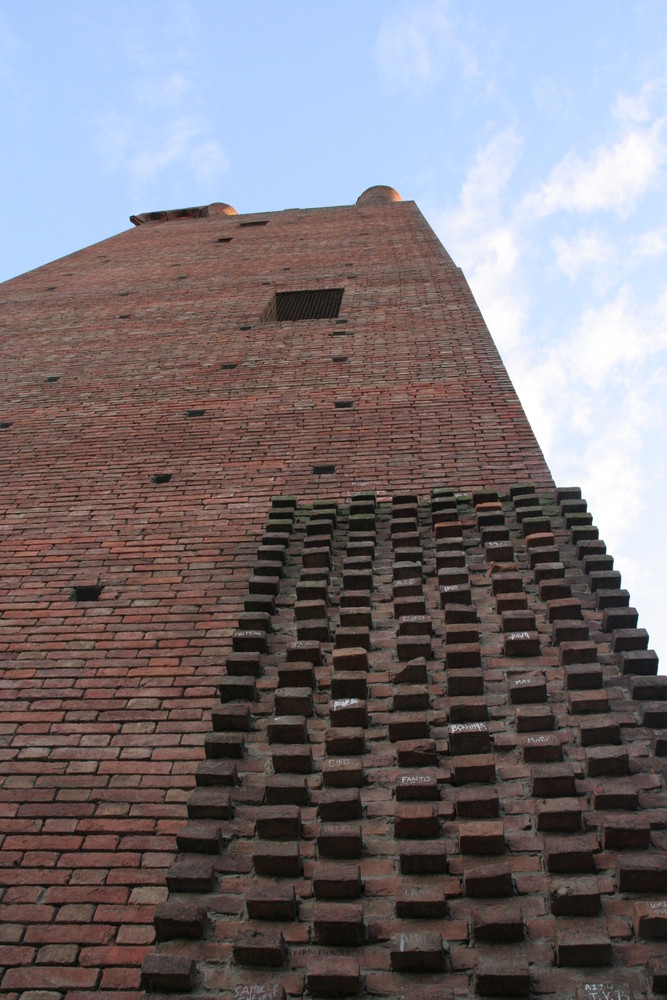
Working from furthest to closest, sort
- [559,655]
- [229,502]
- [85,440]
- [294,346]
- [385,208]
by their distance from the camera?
[385,208]
[294,346]
[85,440]
[229,502]
[559,655]

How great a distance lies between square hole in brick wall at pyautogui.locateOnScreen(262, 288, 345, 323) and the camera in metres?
9.09

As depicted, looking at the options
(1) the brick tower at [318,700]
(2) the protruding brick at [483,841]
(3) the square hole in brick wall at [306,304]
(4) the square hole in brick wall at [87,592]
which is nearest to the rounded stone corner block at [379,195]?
(3) the square hole in brick wall at [306,304]

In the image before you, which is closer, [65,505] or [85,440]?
[65,505]

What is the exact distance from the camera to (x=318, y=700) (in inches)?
142

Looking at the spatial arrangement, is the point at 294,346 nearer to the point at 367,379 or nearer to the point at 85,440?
the point at 367,379

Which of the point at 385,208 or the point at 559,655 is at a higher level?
the point at 385,208

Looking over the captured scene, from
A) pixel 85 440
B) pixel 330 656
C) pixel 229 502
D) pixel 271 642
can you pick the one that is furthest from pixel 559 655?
pixel 85 440

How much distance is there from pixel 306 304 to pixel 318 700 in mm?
6240

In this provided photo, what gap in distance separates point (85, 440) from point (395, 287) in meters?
3.76

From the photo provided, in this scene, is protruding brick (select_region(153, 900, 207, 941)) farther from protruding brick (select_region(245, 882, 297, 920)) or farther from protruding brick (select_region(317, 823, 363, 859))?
protruding brick (select_region(317, 823, 363, 859))

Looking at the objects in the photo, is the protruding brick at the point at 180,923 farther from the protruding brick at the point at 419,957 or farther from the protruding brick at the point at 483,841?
the protruding brick at the point at 483,841

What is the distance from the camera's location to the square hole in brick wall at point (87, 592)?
4.68 m

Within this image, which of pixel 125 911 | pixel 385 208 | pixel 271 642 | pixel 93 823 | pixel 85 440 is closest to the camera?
pixel 125 911

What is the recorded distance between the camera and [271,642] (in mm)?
4051
